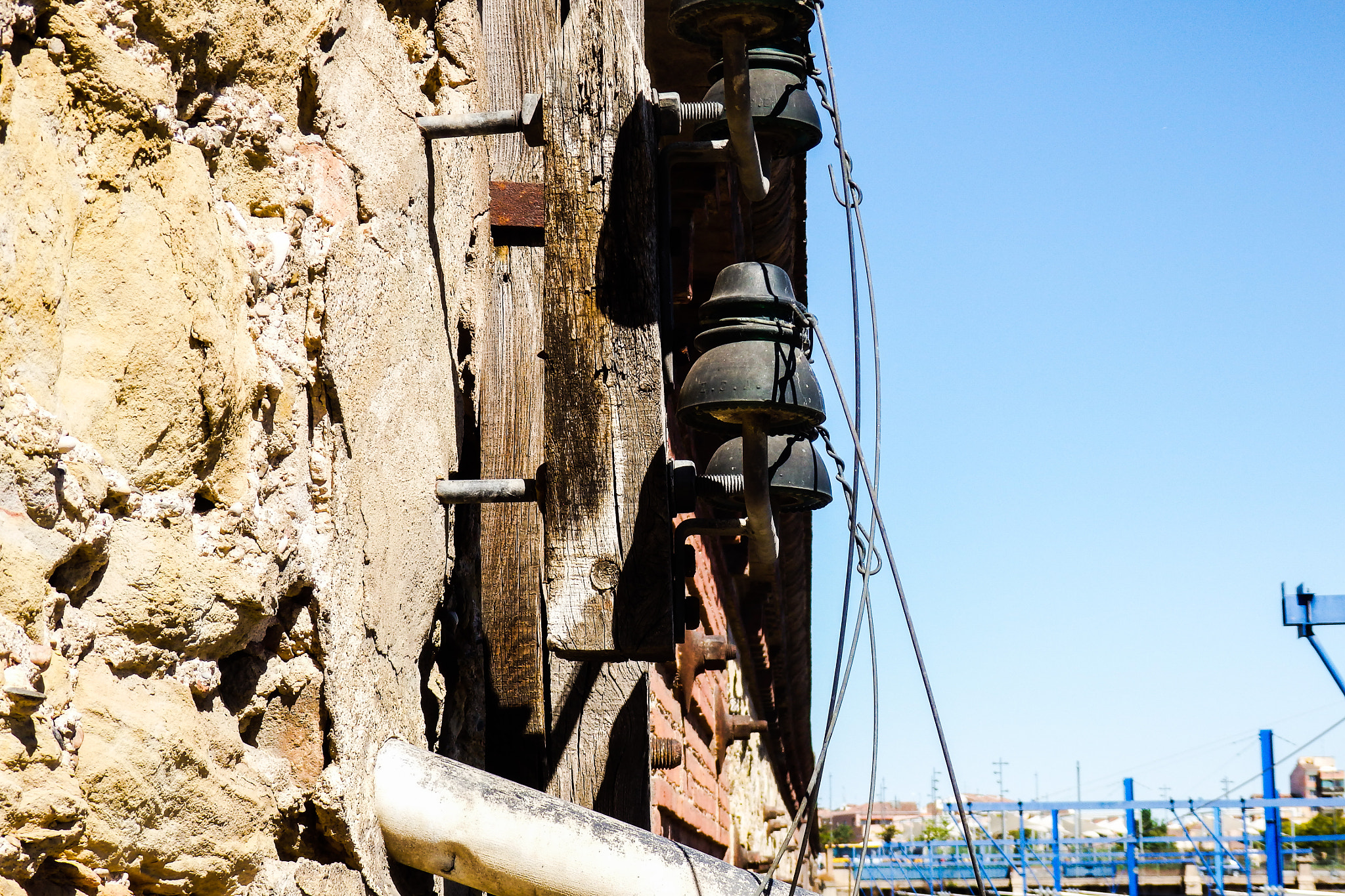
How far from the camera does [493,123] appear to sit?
2.16 metres

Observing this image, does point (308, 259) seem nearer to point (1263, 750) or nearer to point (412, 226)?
point (412, 226)

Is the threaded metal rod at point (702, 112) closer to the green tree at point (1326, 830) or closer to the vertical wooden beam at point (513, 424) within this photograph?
the vertical wooden beam at point (513, 424)

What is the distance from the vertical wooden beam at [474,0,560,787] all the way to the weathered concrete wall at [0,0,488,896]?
247mm

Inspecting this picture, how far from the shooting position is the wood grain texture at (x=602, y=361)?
80.1 inches

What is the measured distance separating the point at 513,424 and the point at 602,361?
407mm

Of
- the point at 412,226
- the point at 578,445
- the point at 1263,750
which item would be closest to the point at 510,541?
the point at 578,445

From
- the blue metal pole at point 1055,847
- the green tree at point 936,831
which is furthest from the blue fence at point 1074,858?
the green tree at point 936,831

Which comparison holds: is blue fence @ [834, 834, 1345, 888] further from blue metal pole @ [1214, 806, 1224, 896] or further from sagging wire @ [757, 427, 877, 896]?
sagging wire @ [757, 427, 877, 896]

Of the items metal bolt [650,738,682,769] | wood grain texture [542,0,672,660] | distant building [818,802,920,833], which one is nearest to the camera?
wood grain texture [542,0,672,660]

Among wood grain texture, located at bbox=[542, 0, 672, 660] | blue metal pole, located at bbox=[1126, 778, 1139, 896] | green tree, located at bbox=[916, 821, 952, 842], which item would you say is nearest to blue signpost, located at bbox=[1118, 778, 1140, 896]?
blue metal pole, located at bbox=[1126, 778, 1139, 896]

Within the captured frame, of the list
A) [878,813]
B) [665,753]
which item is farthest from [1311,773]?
[665,753]

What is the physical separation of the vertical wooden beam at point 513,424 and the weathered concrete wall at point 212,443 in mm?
247

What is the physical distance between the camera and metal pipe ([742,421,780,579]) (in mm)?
2326

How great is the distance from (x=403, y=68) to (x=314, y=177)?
457 millimetres
